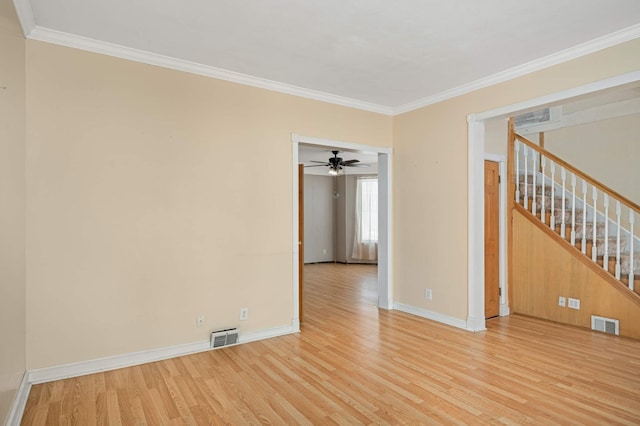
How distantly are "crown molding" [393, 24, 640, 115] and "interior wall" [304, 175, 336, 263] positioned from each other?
19.5 feet

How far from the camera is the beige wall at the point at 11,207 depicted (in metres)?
2.18

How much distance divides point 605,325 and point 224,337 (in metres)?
4.31

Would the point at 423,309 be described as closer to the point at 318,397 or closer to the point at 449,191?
the point at 449,191

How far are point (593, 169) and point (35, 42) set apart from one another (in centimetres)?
719

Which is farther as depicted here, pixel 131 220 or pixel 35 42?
→ pixel 131 220

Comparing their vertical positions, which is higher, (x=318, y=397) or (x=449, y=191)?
(x=449, y=191)

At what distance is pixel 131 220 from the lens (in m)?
3.27

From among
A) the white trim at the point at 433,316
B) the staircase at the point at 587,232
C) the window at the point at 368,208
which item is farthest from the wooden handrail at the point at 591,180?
the window at the point at 368,208

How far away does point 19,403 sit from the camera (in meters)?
2.46

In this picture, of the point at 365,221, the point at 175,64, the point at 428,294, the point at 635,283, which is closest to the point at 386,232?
the point at 428,294

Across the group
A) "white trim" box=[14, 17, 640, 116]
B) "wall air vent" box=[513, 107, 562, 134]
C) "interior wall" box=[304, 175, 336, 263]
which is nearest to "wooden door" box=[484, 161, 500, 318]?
"white trim" box=[14, 17, 640, 116]

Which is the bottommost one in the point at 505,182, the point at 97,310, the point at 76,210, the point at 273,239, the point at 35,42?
the point at 97,310

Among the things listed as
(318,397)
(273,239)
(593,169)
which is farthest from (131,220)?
(593,169)

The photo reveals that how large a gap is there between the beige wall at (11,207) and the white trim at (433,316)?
13.7 feet
